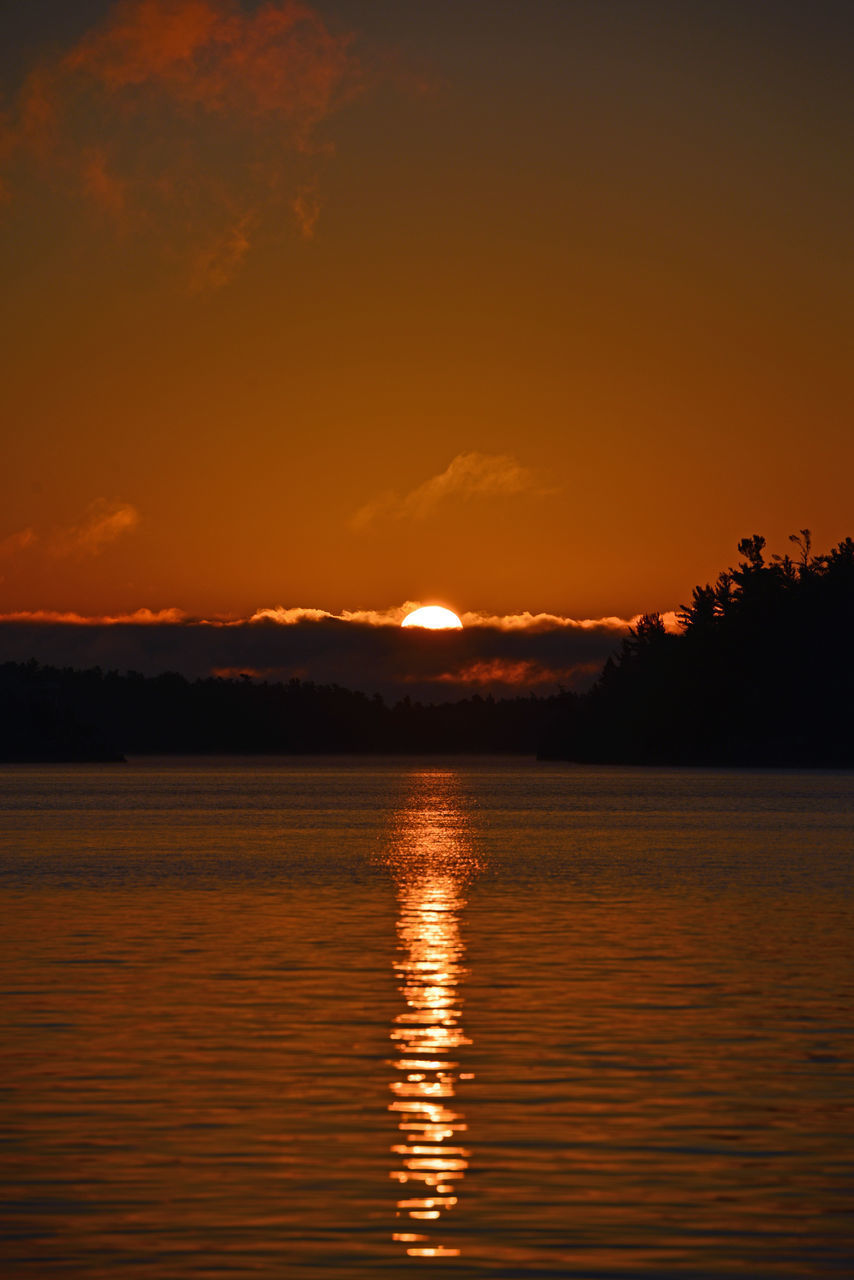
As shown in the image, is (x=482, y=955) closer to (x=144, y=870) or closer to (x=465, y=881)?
(x=465, y=881)

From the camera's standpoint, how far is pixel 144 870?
66.1m

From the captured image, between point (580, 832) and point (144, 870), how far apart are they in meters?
39.3

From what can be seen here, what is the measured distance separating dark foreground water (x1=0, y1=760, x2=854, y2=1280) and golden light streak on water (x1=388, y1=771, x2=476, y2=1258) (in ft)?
0.21

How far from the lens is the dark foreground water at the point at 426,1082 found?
15.7 meters

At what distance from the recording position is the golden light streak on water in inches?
671

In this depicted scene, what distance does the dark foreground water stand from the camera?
15.7m

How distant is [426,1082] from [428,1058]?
1847mm

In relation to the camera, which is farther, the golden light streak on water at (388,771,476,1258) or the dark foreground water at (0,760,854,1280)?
the golden light streak on water at (388,771,476,1258)

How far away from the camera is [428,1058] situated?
2488 cm

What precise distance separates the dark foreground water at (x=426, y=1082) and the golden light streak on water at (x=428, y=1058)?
2.5 inches

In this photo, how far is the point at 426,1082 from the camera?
2303 centimetres

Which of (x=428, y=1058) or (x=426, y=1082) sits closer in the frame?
(x=426, y=1082)

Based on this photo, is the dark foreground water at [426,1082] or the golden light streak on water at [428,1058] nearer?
the dark foreground water at [426,1082]

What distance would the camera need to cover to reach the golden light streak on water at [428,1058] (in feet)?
55.9
